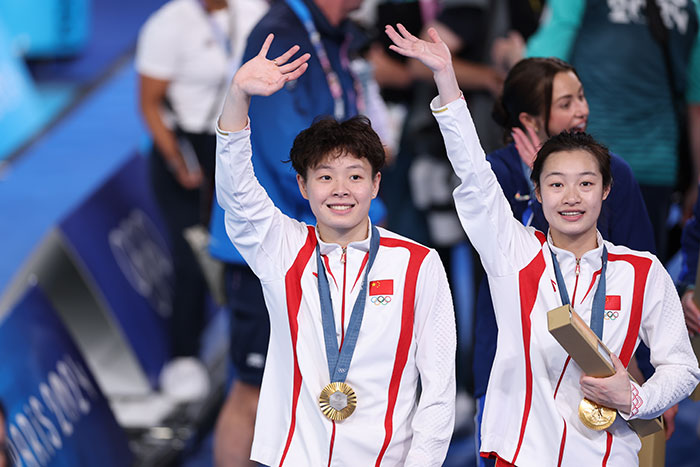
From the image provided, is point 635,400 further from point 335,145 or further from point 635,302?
point 335,145

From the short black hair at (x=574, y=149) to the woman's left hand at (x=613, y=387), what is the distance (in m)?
0.51

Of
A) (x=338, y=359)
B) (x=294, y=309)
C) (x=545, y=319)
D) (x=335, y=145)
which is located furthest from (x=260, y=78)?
(x=545, y=319)

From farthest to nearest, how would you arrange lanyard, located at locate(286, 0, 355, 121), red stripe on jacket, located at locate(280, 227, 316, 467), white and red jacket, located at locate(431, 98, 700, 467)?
lanyard, located at locate(286, 0, 355, 121) → red stripe on jacket, located at locate(280, 227, 316, 467) → white and red jacket, located at locate(431, 98, 700, 467)

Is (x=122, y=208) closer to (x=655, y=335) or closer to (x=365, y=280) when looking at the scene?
(x=365, y=280)

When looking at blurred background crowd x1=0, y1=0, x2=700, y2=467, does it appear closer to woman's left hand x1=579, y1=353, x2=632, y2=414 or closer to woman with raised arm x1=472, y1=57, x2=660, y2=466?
woman with raised arm x1=472, y1=57, x2=660, y2=466

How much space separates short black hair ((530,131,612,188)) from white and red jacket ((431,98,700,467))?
6.3 inches

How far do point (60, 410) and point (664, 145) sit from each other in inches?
103

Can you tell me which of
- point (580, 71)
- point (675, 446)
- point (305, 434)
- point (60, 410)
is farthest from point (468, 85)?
point (305, 434)

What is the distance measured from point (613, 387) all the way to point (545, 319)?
0.26 metres

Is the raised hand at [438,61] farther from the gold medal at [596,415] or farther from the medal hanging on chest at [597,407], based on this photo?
the gold medal at [596,415]

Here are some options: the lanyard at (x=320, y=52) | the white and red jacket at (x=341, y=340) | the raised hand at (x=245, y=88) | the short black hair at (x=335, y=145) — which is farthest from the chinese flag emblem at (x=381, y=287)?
the lanyard at (x=320, y=52)

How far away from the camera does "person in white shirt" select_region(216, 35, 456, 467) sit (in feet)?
9.43

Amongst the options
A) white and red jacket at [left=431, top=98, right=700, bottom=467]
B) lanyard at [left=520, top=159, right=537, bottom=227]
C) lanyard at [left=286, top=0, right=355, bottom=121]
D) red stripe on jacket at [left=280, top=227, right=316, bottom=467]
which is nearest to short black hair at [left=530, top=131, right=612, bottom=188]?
white and red jacket at [left=431, top=98, right=700, bottom=467]

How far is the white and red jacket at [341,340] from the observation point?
2.88 m
